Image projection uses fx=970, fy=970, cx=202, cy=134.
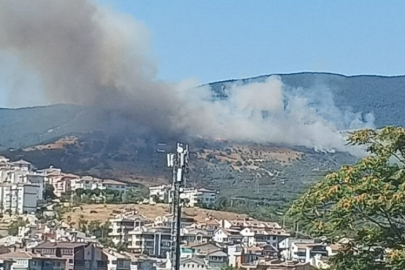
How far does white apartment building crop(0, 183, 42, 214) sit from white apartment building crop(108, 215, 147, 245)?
8.03 m

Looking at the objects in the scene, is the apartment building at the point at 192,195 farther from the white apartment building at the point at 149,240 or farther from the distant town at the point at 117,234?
the white apartment building at the point at 149,240

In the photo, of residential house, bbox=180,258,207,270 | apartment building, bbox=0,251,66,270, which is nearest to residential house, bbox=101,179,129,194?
apartment building, bbox=0,251,66,270

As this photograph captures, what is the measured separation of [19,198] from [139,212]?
267 inches

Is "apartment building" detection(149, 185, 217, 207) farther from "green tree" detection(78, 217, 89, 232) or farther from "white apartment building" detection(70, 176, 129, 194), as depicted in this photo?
"green tree" detection(78, 217, 89, 232)

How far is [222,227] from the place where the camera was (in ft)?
108

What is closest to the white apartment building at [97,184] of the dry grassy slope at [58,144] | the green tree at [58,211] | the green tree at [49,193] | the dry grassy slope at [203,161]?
the green tree at [49,193]

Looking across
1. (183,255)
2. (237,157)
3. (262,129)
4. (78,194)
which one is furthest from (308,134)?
(183,255)

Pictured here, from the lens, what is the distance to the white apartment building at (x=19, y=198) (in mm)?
40037

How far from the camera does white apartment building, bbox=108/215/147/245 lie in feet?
101

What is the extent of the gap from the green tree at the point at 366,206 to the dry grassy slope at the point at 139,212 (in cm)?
2490

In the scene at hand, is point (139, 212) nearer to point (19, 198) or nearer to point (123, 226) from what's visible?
point (123, 226)

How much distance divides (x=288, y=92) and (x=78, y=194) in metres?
52.8

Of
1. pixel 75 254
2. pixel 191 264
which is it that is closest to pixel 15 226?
pixel 75 254

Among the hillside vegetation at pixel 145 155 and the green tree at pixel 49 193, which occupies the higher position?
the hillside vegetation at pixel 145 155
